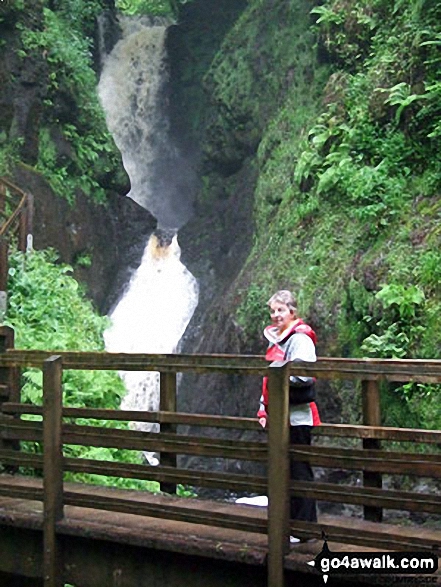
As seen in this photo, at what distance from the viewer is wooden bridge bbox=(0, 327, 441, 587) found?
16.9 feet

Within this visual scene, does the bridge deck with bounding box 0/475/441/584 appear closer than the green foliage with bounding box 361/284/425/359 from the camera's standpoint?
Yes

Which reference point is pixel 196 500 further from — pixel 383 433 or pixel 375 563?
pixel 375 563

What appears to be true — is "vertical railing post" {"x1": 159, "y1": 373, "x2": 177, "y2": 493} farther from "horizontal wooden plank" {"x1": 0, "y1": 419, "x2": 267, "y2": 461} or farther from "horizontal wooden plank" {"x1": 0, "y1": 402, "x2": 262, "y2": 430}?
"horizontal wooden plank" {"x1": 0, "y1": 419, "x2": 267, "y2": 461}

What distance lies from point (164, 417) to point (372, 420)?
1636 mm

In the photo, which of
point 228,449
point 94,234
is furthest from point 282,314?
point 94,234

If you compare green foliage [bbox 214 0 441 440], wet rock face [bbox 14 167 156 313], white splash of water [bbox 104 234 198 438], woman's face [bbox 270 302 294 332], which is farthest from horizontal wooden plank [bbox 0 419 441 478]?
wet rock face [bbox 14 167 156 313]

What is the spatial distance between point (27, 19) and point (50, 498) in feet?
56.3

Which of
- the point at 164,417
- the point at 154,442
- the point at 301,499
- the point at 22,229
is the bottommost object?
the point at 301,499

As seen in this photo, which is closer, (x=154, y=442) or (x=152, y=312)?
(x=154, y=442)

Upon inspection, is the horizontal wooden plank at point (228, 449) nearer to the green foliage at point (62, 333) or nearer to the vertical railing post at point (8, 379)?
the vertical railing post at point (8, 379)

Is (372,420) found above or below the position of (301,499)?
above

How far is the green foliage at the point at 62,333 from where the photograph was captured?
9781 millimetres

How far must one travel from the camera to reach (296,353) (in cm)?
562

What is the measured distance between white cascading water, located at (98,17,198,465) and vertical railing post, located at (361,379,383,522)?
13.9 meters
